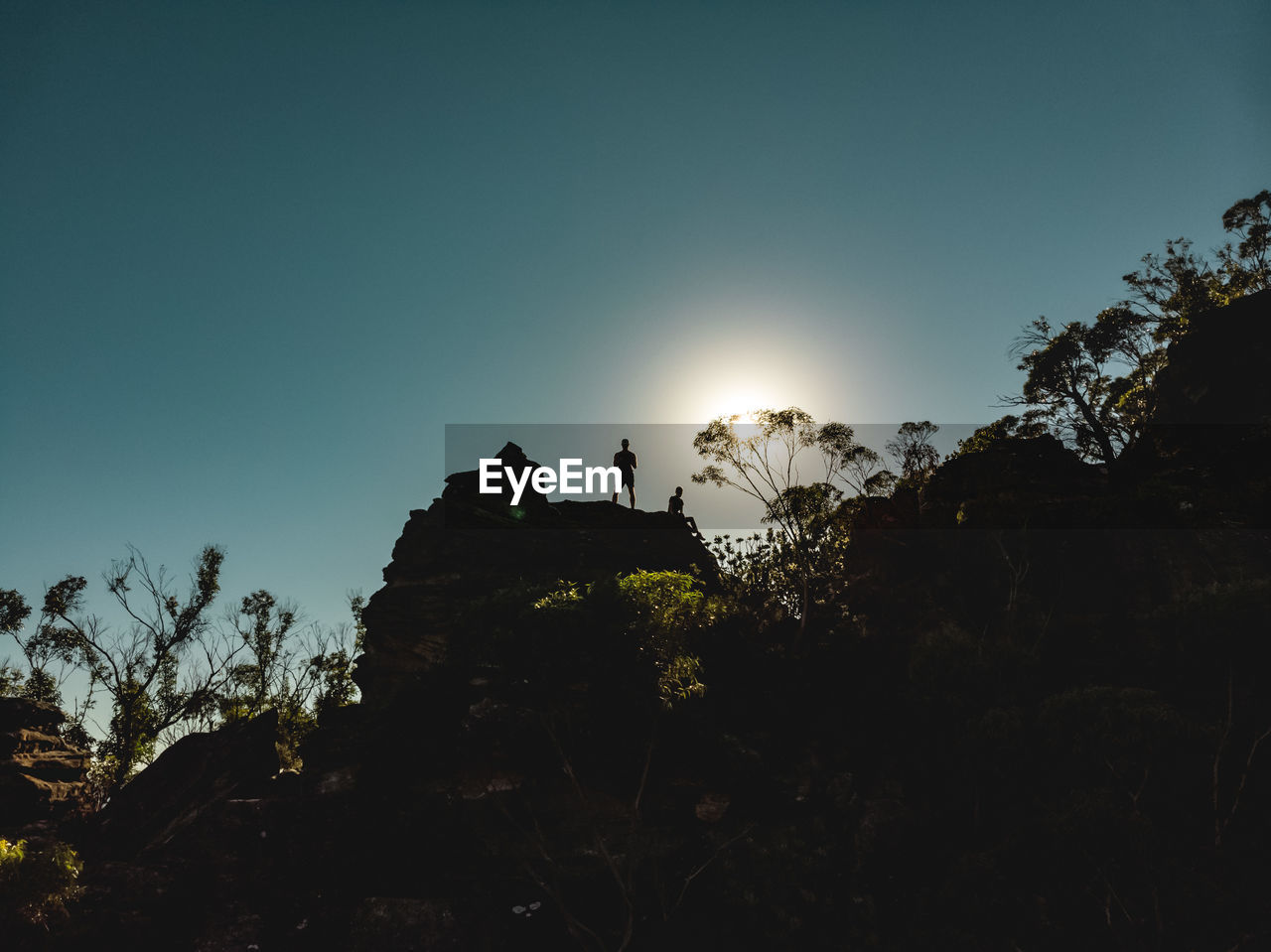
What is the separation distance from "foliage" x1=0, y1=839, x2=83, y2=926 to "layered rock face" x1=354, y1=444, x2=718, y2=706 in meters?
9.70

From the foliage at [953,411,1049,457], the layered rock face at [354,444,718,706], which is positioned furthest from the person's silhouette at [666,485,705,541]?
the foliage at [953,411,1049,457]

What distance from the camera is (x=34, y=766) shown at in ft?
80.0

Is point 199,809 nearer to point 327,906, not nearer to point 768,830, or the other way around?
point 327,906

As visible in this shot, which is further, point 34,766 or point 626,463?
point 626,463

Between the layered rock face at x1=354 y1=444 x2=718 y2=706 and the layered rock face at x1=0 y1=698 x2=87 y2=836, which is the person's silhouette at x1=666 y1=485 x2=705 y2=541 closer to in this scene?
the layered rock face at x1=354 y1=444 x2=718 y2=706

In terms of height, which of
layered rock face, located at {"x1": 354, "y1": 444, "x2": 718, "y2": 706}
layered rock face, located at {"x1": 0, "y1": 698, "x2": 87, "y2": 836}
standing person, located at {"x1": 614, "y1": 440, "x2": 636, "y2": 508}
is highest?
standing person, located at {"x1": 614, "y1": 440, "x2": 636, "y2": 508}

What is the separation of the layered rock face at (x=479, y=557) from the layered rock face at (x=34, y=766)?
1296 cm

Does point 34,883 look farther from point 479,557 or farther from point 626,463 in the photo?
point 626,463

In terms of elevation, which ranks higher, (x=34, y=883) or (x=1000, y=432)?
(x=1000, y=432)

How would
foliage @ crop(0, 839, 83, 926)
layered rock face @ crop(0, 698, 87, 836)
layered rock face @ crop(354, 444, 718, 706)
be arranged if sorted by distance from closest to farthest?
foliage @ crop(0, 839, 83, 926)
layered rock face @ crop(0, 698, 87, 836)
layered rock face @ crop(354, 444, 718, 706)

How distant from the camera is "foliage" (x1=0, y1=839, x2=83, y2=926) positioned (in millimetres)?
15336

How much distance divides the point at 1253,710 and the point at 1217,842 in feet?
13.1

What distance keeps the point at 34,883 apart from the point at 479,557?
15.9 meters

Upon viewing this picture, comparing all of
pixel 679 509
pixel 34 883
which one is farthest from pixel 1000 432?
pixel 34 883
